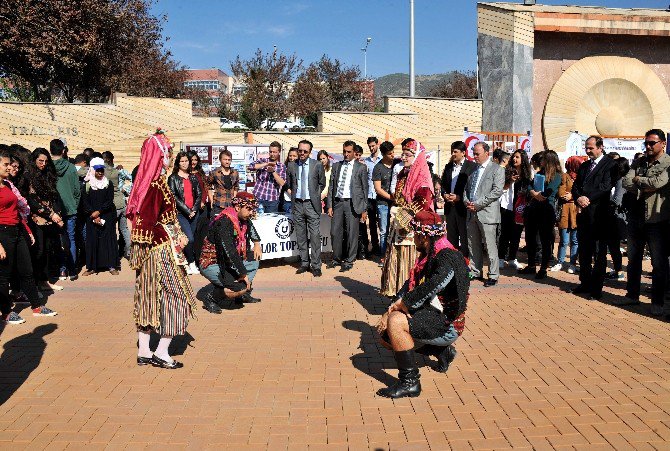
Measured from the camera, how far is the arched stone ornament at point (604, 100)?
1652 cm

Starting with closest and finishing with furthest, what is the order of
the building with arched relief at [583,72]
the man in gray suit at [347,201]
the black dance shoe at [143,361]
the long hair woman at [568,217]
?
the black dance shoe at [143,361], the long hair woman at [568,217], the man in gray suit at [347,201], the building with arched relief at [583,72]

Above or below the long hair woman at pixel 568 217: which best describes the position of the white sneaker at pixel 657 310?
below

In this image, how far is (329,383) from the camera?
5.46 m

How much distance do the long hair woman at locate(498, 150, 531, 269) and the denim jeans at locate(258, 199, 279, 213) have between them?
4184 mm

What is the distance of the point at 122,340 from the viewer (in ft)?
22.4

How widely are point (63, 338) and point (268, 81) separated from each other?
25.6 meters

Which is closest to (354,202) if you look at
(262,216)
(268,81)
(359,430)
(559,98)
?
(262,216)

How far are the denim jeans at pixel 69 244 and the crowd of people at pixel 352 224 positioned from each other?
23 millimetres

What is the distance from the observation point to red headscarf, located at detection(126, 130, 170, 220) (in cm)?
555

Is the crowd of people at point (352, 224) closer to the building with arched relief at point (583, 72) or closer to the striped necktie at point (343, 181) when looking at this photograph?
the striped necktie at point (343, 181)

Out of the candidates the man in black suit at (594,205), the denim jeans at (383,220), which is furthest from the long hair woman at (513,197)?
the denim jeans at (383,220)

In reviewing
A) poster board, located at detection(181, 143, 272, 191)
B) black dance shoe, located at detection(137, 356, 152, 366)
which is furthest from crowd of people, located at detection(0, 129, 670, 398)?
poster board, located at detection(181, 143, 272, 191)

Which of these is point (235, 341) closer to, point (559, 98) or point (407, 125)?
point (559, 98)

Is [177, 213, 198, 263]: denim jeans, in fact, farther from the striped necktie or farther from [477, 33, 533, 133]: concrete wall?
[477, 33, 533, 133]: concrete wall
